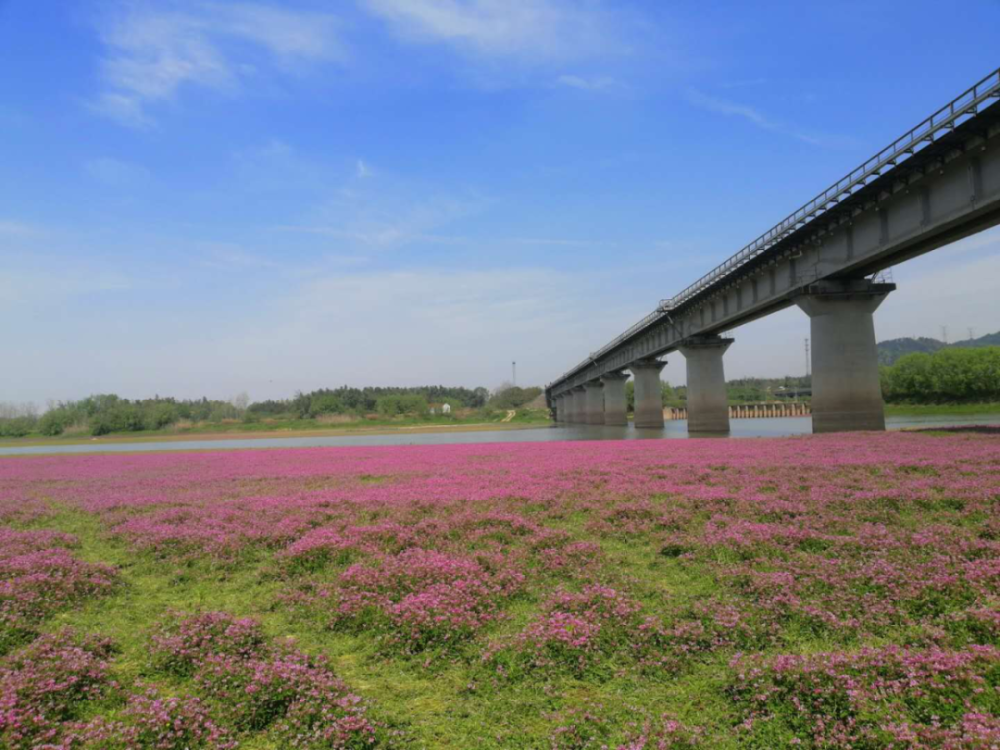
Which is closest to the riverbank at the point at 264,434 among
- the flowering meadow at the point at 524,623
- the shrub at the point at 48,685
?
the flowering meadow at the point at 524,623

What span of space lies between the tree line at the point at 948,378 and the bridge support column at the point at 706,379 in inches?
2835

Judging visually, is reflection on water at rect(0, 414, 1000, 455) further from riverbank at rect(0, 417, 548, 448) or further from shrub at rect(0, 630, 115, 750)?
shrub at rect(0, 630, 115, 750)

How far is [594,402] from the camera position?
456 ft

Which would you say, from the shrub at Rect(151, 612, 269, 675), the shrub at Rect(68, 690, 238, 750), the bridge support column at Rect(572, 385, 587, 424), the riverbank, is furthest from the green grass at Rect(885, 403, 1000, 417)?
the shrub at Rect(68, 690, 238, 750)

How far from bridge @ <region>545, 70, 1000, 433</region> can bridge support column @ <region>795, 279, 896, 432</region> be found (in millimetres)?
69

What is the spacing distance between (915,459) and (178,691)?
64.9 feet

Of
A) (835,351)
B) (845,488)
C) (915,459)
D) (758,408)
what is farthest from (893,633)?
(758,408)

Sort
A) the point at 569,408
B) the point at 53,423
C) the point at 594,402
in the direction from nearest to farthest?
the point at 594,402, the point at 53,423, the point at 569,408

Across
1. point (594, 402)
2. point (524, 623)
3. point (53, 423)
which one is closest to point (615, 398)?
point (594, 402)

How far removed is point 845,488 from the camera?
13711mm

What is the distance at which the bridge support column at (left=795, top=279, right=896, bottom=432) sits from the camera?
39.8m

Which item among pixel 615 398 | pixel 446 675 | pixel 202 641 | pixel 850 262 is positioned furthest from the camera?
pixel 615 398

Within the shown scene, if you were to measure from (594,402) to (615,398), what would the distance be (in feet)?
75.5

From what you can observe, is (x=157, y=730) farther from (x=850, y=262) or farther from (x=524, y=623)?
(x=850, y=262)
